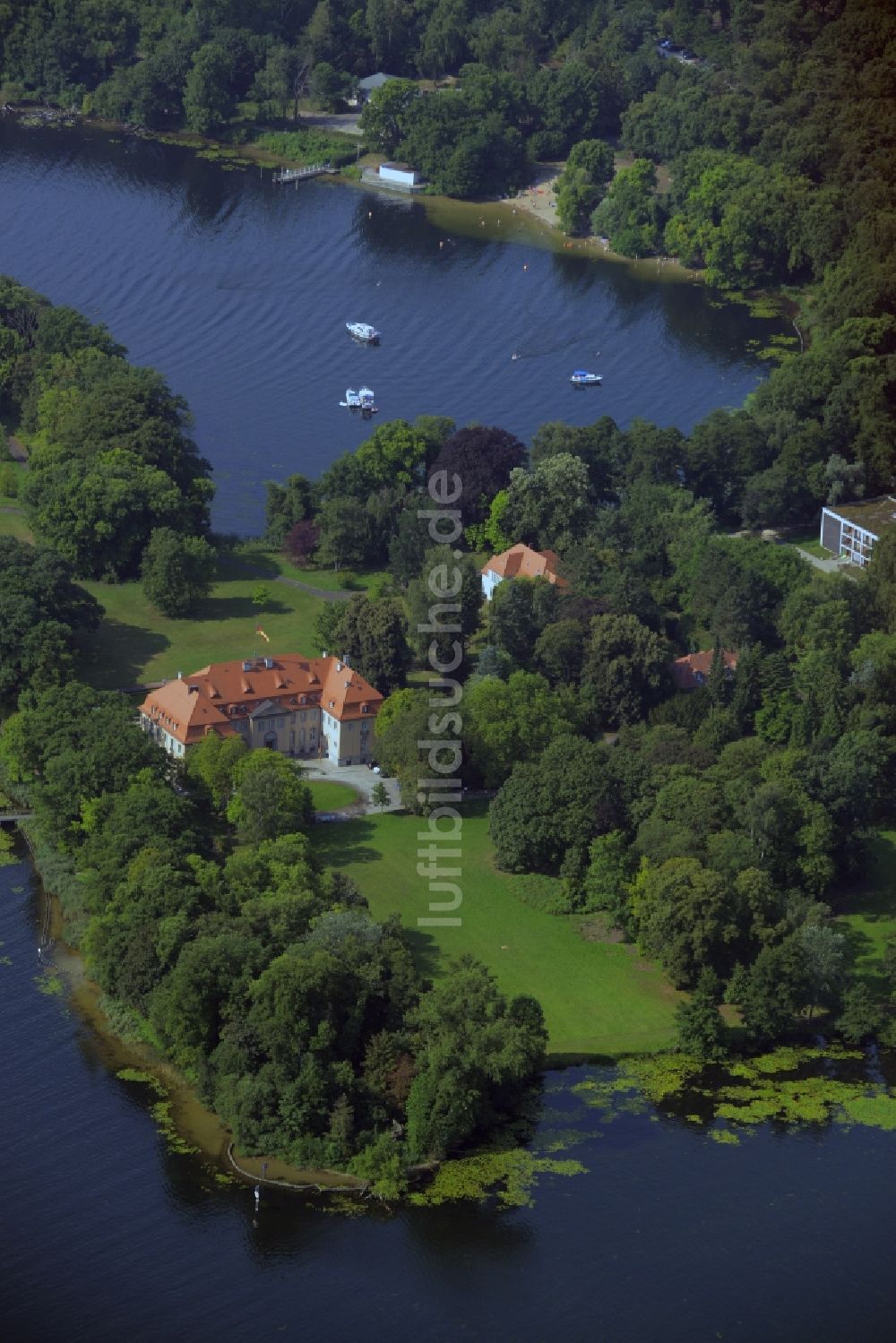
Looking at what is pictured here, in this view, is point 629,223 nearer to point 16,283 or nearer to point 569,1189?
point 16,283

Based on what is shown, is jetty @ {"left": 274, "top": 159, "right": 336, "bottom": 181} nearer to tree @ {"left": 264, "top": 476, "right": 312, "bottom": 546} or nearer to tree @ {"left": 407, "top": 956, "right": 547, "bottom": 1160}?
tree @ {"left": 264, "top": 476, "right": 312, "bottom": 546}

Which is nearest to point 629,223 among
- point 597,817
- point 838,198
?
point 838,198

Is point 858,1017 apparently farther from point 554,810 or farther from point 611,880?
point 554,810

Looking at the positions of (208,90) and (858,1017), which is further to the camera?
(208,90)

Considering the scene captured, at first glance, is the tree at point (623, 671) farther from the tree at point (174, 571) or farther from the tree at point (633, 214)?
the tree at point (633, 214)

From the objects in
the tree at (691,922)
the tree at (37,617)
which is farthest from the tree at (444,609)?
the tree at (691,922)

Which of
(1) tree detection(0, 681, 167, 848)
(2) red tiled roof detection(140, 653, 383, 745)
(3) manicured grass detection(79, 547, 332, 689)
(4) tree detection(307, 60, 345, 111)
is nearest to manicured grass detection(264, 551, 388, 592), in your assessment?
(3) manicured grass detection(79, 547, 332, 689)

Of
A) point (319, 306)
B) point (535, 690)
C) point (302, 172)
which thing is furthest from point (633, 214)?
point (535, 690)
